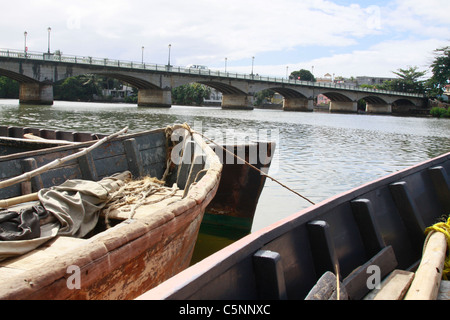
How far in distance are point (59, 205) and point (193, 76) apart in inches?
2173

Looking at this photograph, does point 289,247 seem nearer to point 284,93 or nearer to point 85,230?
point 85,230

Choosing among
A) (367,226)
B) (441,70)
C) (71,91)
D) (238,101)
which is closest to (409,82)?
(441,70)

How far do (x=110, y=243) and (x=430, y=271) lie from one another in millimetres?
2120

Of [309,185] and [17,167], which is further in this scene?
[309,185]

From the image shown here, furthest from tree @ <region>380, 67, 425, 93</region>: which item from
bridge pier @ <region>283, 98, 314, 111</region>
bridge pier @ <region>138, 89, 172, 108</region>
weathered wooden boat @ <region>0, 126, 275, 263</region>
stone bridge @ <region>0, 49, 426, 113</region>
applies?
weathered wooden boat @ <region>0, 126, 275, 263</region>

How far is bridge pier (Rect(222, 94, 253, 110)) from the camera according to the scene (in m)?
67.4

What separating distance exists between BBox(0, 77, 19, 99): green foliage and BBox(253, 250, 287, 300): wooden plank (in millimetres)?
95215

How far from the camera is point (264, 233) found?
245 cm

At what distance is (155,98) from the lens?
192 feet

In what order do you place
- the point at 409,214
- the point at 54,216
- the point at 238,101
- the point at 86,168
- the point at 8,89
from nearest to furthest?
the point at 54,216 → the point at 409,214 → the point at 86,168 → the point at 238,101 → the point at 8,89

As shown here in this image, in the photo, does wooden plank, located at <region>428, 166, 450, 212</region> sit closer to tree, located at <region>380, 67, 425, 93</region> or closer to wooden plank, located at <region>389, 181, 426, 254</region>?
wooden plank, located at <region>389, 181, 426, 254</region>

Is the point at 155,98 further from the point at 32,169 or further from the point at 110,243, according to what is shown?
the point at 110,243
